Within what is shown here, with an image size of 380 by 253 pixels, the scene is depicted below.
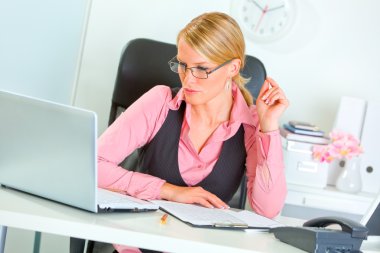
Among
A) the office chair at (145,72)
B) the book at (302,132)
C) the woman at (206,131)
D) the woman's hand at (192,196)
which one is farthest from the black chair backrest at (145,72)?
the woman's hand at (192,196)

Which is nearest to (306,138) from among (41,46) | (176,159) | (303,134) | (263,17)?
(303,134)

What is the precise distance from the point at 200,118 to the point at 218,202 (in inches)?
16.1

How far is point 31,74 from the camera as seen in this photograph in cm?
288

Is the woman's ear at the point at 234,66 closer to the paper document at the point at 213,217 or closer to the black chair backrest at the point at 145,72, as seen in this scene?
the black chair backrest at the point at 145,72

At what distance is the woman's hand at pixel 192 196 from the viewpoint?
188 cm

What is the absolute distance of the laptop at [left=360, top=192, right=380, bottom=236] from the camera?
166 cm

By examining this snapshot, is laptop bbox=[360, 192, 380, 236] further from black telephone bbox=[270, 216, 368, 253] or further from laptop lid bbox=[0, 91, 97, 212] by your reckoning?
laptop lid bbox=[0, 91, 97, 212]

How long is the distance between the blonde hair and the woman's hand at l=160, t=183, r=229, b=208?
1.36 ft

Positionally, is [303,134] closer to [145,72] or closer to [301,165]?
[301,165]

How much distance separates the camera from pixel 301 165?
9.73 feet

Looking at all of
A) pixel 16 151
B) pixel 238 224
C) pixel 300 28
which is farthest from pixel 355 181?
pixel 16 151

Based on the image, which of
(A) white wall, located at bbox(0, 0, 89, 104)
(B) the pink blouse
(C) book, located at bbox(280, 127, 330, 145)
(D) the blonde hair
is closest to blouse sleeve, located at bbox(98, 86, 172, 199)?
(B) the pink blouse

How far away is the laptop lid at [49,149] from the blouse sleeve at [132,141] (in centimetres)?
37

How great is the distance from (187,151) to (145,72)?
44cm
